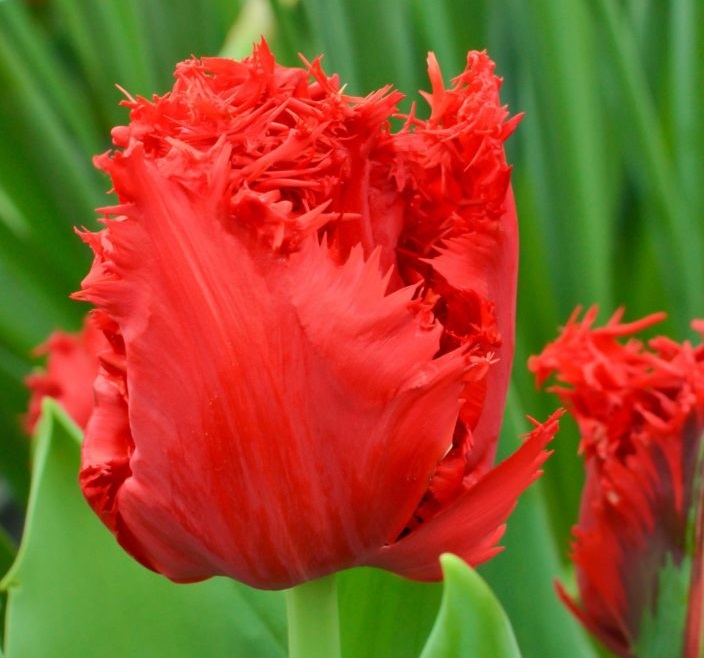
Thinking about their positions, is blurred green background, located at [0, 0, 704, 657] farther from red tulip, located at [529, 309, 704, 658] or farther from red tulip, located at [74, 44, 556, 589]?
red tulip, located at [74, 44, 556, 589]

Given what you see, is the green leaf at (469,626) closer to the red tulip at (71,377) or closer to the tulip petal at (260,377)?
the tulip petal at (260,377)

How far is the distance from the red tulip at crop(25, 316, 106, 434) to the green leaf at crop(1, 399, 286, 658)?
0.74 ft

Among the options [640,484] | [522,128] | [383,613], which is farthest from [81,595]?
[522,128]

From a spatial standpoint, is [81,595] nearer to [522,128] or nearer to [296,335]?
[296,335]

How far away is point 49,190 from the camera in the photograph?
107 cm

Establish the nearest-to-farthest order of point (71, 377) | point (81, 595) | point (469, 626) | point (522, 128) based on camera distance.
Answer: point (469, 626)
point (81, 595)
point (71, 377)
point (522, 128)

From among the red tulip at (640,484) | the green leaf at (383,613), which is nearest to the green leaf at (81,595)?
the green leaf at (383,613)

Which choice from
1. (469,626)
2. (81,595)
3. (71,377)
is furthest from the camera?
(71,377)

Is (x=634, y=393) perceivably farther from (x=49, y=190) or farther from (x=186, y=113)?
(x=49, y=190)

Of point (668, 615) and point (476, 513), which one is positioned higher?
point (476, 513)

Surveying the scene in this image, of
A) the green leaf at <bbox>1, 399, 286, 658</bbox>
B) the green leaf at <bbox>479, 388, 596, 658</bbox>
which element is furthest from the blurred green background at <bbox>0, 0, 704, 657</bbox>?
the green leaf at <bbox>1, 399, 286, 658</bbox>

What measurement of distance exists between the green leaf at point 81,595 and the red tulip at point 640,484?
0.51ft

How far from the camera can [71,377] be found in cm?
72

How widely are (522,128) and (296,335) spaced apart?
699mm
